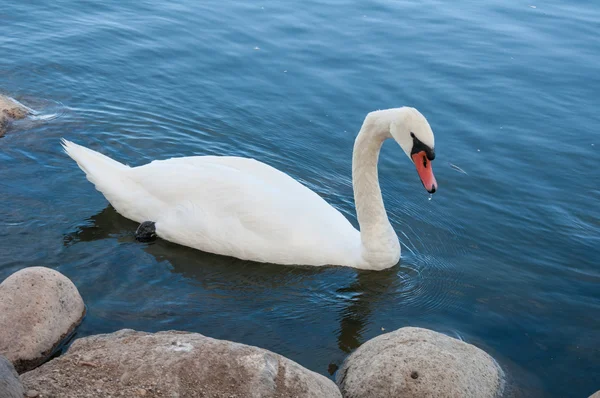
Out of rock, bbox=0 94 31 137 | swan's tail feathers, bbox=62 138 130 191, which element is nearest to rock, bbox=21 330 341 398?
swan's tail feathers, bbox=62 138 130 191

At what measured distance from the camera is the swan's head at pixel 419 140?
767 cm

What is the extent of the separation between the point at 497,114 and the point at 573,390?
21.6 feet

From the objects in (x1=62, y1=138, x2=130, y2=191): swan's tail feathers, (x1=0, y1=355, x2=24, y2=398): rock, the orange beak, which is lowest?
(x1=62, y1=138, x2=130, y2=191): swan's tail feathers

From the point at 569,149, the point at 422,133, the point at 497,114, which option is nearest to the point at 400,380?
the point at 422,133

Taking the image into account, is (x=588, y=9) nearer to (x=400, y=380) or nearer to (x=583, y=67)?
(x=583, y=67)

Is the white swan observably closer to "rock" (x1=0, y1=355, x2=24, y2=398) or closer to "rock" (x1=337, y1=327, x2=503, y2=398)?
"rock" (x1=337, y1=327, x2=503, y2=398)

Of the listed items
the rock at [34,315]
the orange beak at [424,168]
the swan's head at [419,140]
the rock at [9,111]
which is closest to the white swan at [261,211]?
the swan's head at [419,140]

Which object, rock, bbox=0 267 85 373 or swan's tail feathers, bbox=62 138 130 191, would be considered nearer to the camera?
rock, bbox=0 267 85 373

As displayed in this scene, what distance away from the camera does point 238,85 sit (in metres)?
13.3

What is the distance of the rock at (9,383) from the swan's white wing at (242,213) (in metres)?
3.73

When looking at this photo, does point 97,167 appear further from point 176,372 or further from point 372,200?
point 176,372

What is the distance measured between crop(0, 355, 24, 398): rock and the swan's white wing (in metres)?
3.73

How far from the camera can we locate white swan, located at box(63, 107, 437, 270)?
8375 millimetres

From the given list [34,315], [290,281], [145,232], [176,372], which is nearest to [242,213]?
[290,281]
